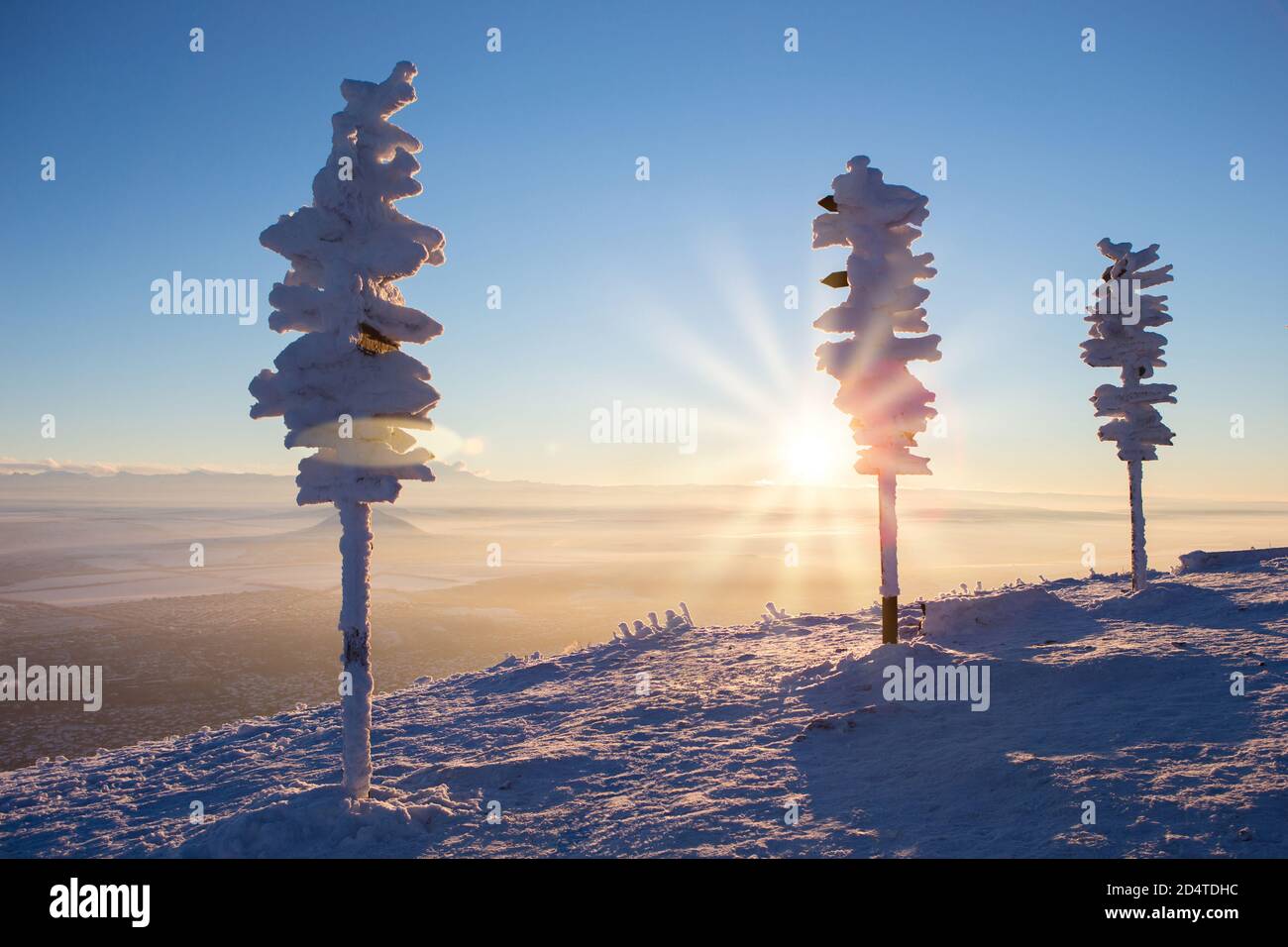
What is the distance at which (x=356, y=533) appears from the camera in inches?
469

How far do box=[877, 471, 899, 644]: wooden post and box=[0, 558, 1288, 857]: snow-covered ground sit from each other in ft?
4.60

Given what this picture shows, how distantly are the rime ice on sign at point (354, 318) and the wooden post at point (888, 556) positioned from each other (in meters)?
11.8

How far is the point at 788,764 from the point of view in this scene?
41.1 ft

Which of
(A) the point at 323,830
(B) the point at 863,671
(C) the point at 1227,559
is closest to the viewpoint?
(A) the point at 323,830

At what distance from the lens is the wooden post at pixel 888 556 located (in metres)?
17.8

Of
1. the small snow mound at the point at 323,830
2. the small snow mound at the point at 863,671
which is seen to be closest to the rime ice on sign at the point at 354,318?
the small snow mound at the point at 323,830

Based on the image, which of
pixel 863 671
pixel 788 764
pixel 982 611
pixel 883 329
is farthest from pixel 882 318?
pixel 788 764

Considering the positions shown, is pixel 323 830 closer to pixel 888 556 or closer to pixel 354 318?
pixel 354 318

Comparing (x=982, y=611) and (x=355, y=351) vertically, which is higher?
(x=355, y=351)

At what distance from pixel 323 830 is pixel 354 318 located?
7992mm

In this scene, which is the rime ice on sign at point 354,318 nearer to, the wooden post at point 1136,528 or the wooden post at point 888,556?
the wooden post at point 888,556
